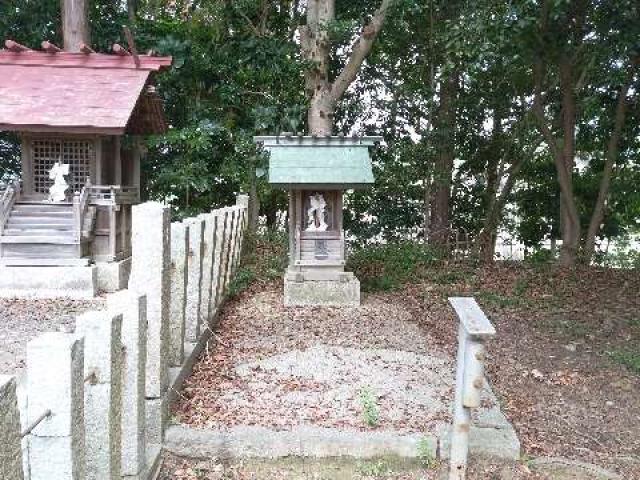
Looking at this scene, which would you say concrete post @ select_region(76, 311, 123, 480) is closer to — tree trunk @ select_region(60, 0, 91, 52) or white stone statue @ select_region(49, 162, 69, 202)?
white stone statue @ select_region(49, 162, 69, 202)

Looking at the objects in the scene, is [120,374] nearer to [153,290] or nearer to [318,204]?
[153,290]

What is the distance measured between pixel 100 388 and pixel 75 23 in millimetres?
10380

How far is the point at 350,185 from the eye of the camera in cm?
794

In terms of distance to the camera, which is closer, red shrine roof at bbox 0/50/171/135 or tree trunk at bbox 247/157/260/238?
red shrine roof at bbox 0/50/171/135

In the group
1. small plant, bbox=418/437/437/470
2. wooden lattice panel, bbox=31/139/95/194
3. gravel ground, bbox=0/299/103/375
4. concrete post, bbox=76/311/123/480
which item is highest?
wooden lattice panel, bbox=31/139/95/194

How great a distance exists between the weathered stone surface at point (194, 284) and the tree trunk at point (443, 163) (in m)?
7.64

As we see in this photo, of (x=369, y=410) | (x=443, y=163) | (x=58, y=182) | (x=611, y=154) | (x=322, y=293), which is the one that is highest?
(x=611, y=154)

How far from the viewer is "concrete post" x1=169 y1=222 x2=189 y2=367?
4637 millimetres

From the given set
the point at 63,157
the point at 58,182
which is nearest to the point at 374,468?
the point at 58,182

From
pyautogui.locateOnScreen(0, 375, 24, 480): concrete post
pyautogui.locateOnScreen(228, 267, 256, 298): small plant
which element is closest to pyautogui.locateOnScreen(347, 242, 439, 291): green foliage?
pyautogui.locateOnScreen(228, 267, 256, 298): small plant

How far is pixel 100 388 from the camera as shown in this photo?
8.52 ft

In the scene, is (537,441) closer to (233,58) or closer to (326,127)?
(326,127)

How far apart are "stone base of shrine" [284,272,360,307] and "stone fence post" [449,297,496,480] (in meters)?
4.51

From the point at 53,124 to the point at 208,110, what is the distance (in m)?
3.74
